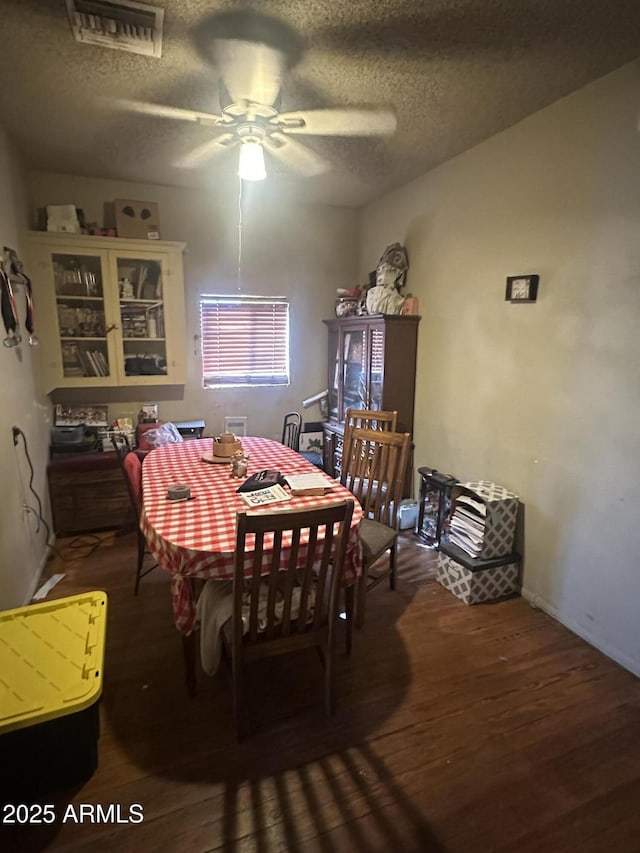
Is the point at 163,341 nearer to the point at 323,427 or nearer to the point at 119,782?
the point at 323,427

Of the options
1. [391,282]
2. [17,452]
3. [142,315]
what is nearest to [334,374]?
[391,282]

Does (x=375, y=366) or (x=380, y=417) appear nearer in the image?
(x=380, y=417)

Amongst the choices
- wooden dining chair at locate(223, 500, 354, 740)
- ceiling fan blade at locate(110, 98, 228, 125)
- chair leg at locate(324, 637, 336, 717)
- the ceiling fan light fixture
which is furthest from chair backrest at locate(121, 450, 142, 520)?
ceiling fan blade at locate(110, 98, 228, 125)

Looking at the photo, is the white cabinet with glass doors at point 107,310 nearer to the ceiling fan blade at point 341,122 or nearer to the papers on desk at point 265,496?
the ceiling fan blade at point 341,122

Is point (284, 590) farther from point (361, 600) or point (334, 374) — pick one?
point (334, 374)

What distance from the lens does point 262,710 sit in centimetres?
178

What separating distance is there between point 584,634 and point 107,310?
12.1ft

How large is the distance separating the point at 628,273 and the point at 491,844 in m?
2.19

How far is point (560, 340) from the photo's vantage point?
7.48 feet

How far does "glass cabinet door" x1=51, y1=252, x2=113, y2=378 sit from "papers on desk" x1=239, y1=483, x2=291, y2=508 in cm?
206

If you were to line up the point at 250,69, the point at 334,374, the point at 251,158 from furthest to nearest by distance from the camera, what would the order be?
the point at 334,374 < the point at 251,158 < the point at 250,69

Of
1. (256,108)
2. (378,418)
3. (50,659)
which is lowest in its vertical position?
(50,659)

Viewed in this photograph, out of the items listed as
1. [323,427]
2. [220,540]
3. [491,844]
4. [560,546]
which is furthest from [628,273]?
[323,427]

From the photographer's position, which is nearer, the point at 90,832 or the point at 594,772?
the point at 90,832
